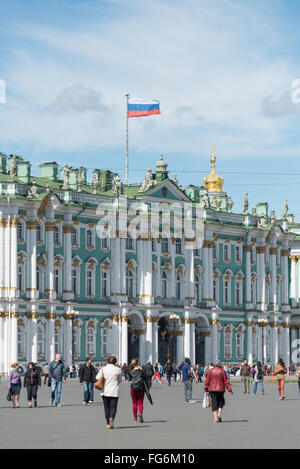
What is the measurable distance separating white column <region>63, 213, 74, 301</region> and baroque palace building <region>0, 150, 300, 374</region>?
8 cm

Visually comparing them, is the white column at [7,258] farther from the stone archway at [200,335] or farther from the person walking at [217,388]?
the person walking at [217,388]

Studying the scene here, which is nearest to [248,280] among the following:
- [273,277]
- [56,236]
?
[273,277]

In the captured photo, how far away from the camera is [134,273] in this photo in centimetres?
9588

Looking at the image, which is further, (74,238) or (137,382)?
(74,238)

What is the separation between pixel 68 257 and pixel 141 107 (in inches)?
542

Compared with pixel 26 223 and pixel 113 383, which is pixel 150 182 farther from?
pixel 113 383

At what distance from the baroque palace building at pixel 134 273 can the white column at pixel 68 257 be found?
0.08 meters

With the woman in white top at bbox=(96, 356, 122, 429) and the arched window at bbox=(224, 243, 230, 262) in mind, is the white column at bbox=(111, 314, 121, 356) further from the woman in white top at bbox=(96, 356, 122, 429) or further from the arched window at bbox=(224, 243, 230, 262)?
the woman in white top at bbox=(96, 356, 122, 429)

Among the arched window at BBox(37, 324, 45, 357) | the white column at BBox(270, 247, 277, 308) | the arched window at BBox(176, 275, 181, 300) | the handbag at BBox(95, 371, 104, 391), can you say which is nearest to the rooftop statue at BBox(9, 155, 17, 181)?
the arched window at BBox(37, 324, 45, 357)

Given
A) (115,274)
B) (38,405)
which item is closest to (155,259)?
(115,274)

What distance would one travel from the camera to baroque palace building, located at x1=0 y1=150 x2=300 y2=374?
279ft

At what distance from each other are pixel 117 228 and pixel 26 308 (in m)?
12.7

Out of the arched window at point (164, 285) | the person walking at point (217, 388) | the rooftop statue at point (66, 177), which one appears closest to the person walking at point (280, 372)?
the person walking at point (217, 388)

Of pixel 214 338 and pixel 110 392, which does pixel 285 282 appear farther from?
pixel 110 392
